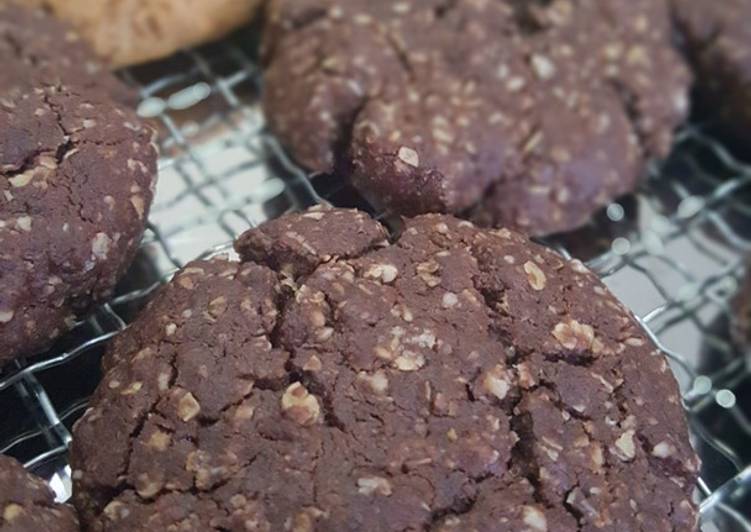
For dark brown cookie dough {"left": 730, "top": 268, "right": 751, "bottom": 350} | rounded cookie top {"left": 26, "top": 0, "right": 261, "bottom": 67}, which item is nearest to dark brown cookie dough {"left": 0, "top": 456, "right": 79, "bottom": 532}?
rounded cookie top {"left": 26, "top": 0, "right": 261, "bottom": 67}

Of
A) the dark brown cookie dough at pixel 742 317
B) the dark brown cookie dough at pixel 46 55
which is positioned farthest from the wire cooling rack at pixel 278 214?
the dark brown cookie dough at pixel 46 55

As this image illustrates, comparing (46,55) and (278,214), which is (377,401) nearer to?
(278,214)

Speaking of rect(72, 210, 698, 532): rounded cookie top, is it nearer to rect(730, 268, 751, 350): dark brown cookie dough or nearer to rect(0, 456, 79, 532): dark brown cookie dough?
rect(0, 456, 79, 532): dark brown cookie dough

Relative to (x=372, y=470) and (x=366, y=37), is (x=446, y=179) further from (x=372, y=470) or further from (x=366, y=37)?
(x=372, y=470)

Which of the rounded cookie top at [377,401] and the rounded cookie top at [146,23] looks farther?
the rounded cookie top at [146,23]

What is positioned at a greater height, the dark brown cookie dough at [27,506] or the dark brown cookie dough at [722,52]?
the dark brown cookie dough at [722,52]

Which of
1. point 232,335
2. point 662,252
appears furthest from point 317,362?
point 662,252

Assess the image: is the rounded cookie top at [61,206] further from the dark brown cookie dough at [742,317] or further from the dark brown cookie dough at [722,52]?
the dark brown cookie dough at [722,52]
